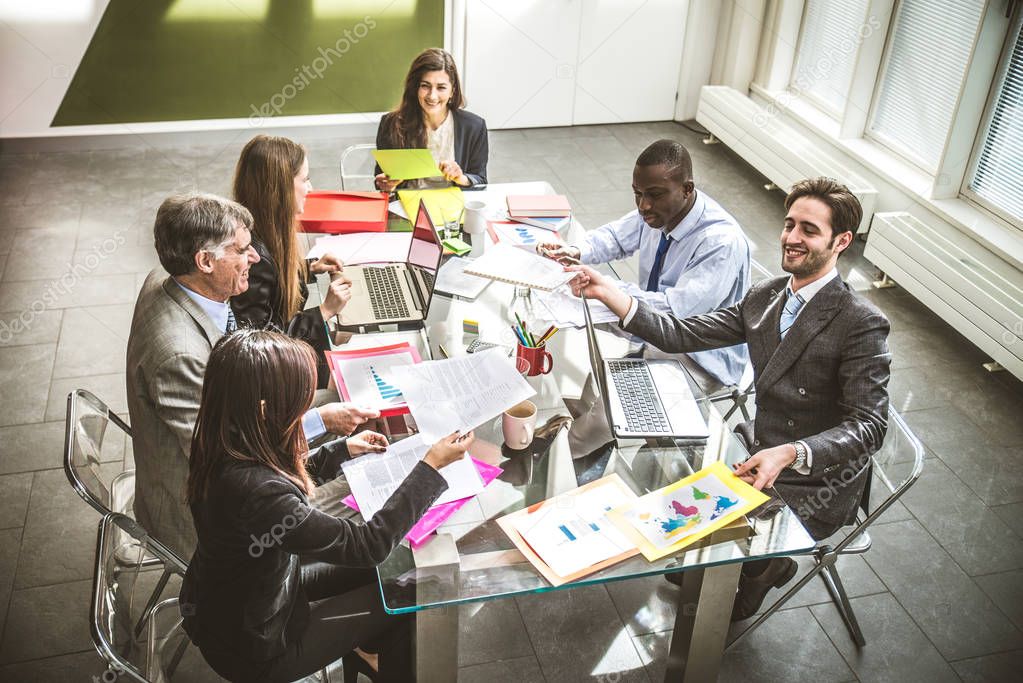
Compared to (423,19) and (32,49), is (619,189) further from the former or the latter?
(32,49)

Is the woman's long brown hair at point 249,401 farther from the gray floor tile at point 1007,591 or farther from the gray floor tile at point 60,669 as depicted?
the gray floor tile at point 1007,591

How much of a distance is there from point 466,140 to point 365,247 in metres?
1.14

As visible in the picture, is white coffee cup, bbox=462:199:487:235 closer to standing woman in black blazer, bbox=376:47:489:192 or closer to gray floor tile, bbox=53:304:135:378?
standing woman in black blazer, bbox=376:47:489:192

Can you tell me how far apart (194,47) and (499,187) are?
3.27 metres

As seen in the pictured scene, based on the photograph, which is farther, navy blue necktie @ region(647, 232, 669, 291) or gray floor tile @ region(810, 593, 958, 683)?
navy blue necktie @ region(647, 232, 669, 291)

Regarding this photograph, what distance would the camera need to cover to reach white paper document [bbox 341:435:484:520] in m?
2.31

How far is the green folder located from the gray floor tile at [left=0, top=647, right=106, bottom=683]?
7.35ft

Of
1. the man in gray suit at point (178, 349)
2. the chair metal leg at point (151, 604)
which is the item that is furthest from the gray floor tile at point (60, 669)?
the man in gray suit at point (178, 349)

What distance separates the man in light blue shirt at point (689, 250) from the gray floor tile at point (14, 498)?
7.26 ft

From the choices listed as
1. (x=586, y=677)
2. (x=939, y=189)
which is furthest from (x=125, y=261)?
(x=939, y=189)

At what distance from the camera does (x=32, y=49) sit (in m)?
6.05

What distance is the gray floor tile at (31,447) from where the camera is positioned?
3621 mm

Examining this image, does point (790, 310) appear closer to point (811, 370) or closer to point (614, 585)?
point (811, 370)

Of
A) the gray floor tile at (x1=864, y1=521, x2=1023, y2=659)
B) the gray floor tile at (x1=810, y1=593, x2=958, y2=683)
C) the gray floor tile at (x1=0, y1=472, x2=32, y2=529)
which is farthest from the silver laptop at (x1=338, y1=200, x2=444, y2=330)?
the gray floor tile at (x1=864, y1=521, x2=1023, y2=659)
